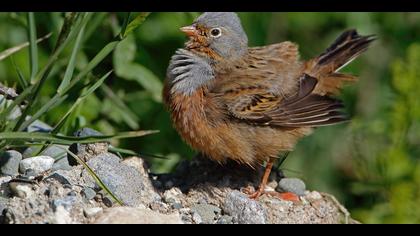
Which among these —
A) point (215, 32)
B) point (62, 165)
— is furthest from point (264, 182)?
point (62, 165)

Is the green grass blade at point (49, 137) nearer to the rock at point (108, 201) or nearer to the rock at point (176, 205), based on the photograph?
the rock at point (108, 201)

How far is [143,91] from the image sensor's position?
26.2 feet

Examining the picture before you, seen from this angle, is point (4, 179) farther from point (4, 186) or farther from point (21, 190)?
point (21, 190)

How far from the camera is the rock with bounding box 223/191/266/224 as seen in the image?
5.35 m

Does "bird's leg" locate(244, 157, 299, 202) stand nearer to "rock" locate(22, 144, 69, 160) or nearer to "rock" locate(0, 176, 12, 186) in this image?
"rock" locate(22, 144, 69, 160)

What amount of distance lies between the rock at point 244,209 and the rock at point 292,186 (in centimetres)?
73

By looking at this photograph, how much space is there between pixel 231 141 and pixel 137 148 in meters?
2.02

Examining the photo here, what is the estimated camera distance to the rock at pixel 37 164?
5.62 m

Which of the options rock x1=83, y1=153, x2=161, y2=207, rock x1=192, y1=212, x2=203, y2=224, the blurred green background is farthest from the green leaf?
rock x1=192, y1=212, x2=203, y2=224

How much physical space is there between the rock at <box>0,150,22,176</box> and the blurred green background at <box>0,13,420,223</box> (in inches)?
23.9

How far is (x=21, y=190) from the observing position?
5.18m

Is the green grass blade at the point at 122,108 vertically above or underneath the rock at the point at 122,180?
above

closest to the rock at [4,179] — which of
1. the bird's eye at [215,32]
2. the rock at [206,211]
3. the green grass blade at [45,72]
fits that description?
Answer: the green grass blade at [45,72]

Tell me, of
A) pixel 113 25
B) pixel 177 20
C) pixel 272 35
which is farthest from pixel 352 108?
pixel 113 25
